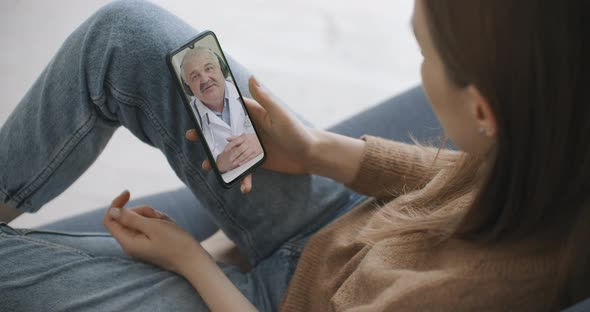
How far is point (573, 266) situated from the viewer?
59 cm

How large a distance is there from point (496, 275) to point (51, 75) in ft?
2.07

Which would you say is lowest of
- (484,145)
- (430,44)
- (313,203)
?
(313,203)

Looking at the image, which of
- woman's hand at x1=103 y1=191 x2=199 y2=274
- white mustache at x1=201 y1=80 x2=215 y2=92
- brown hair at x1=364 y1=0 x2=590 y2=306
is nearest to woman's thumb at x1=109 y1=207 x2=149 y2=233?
woman's hand at x1=103 y1=191 x2=199 y2=274

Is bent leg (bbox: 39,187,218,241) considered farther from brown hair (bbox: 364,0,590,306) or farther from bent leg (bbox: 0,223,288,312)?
brown hair (bbox: 364,0,590,306)

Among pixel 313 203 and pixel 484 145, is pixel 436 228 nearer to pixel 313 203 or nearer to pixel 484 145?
pixel 484 145

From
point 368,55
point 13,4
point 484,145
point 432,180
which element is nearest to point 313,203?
point 432,180

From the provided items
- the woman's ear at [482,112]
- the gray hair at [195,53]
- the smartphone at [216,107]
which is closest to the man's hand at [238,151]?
the smartphone at [216,107]

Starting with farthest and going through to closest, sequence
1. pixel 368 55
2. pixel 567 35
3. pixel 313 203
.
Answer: pixel 368 55
pixel 313 203
pixel 567 35

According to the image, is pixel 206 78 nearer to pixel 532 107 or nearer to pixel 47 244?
pixel 47 244

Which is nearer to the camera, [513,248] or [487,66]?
[487,66]

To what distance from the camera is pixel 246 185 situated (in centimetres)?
84

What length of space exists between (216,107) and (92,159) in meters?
0.22

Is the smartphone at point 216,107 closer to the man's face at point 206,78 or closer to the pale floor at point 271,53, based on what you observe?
the man's face at point 206,78

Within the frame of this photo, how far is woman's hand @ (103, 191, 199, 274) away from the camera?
86cm
